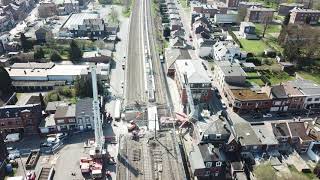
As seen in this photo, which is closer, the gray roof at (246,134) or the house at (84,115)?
the gray roof at (246,134)

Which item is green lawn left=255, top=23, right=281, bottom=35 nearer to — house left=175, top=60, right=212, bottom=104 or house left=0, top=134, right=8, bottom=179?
house left=175, top=60, right=212, bottom=104

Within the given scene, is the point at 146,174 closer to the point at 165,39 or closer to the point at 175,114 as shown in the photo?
the point at 175,114

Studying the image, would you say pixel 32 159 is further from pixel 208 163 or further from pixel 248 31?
pixel 248 31

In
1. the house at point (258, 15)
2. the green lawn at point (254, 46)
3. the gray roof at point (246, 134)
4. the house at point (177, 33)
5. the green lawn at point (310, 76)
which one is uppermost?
the house at point (258, 15)

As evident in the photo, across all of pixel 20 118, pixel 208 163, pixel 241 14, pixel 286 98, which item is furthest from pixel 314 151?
Answer: pixel 241 14

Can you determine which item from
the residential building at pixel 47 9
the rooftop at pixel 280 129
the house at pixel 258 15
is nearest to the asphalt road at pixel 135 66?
the rooftop at pixel 280 129

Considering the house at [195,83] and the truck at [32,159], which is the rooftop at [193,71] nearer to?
the house at [195,83]
